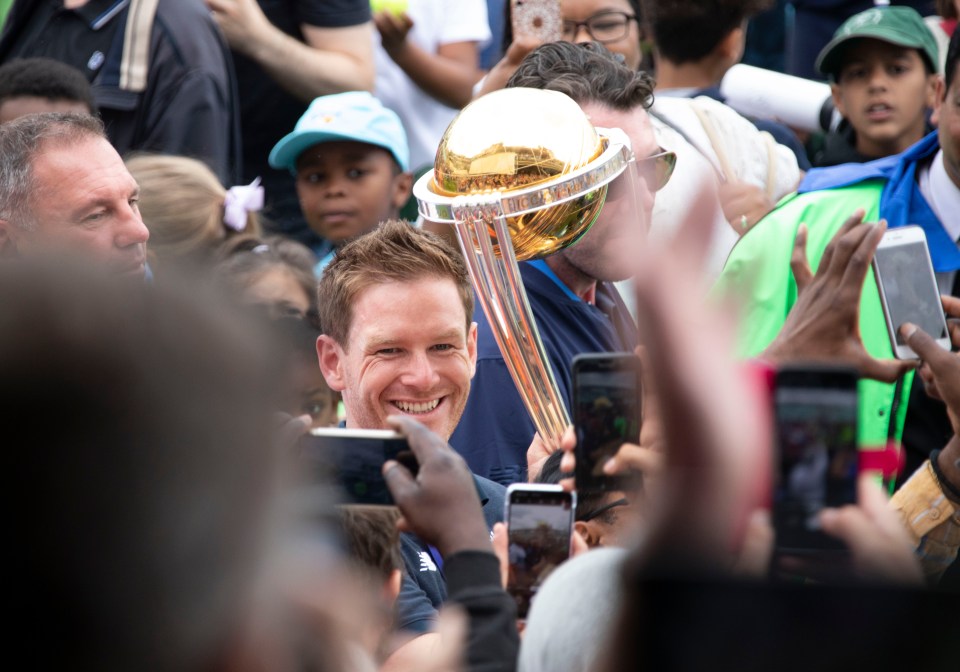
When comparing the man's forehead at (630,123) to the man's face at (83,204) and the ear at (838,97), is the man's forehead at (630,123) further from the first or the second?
the ear at (838,97)

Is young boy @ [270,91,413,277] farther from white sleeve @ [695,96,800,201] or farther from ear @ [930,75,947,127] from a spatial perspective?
ear @ [930,75,947,127]

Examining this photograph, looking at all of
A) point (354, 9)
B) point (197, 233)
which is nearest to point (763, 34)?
point (354, 9)

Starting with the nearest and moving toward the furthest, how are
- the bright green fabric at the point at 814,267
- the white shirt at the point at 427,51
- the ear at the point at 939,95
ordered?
1. the bright green fabric at the point at 814,267
2. the ear at the point at 939,95
3. the white shirt at the point at 427,51

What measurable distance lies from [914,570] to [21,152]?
2550 millimetres

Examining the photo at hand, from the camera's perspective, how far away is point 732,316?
1.07 meters

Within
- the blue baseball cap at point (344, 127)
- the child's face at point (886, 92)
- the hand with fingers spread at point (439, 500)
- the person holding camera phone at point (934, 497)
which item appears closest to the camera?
the hand with fingers spread at point (439, 500)

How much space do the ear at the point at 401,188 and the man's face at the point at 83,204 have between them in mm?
1846

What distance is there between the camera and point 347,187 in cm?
499

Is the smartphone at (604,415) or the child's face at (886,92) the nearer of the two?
the smartphone at (604,415)

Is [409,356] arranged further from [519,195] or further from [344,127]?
[344,127]

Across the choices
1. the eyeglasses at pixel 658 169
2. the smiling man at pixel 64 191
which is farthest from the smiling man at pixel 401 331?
the eyeglasses at pixel 658 169

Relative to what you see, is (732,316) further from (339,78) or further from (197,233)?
(339,78)

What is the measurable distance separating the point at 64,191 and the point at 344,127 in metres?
1.77

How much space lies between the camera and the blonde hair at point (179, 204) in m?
4.25
